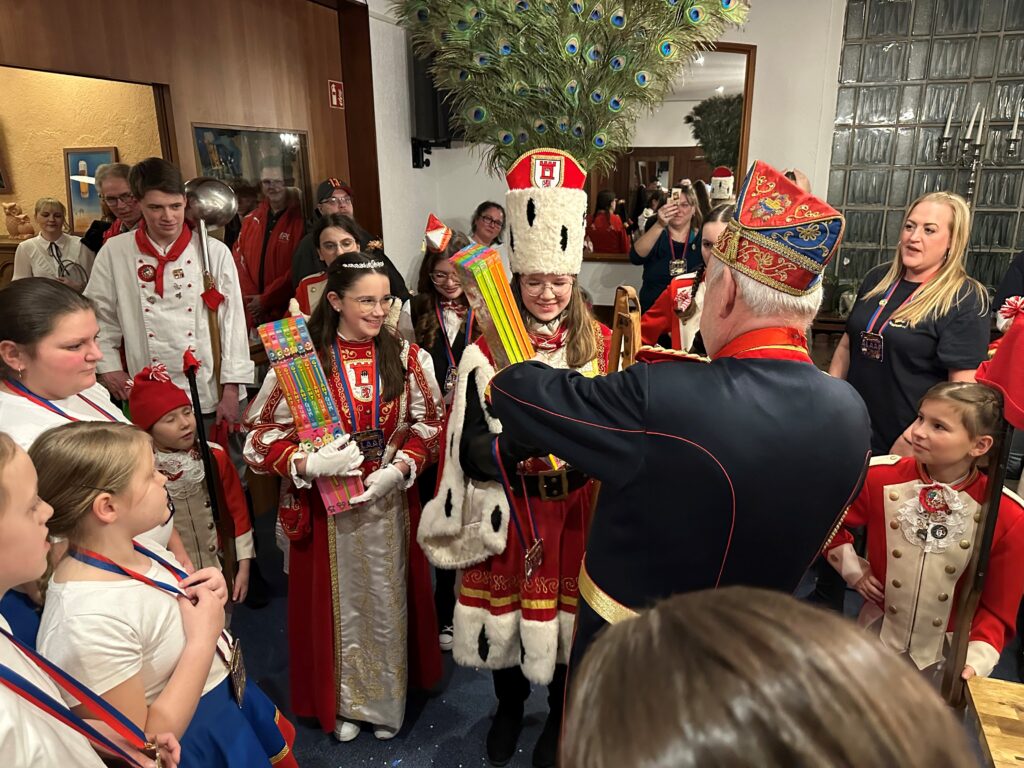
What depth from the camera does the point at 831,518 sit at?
1.19 meters

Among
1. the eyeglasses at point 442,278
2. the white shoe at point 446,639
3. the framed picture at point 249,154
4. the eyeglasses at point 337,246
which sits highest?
the framed picture at point 249,154

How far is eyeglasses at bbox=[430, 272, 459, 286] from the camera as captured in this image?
291 cm

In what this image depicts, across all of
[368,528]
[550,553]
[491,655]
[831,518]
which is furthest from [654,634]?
[368,528]

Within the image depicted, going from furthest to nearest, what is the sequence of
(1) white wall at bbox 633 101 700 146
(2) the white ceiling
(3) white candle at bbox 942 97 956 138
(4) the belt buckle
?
(1) white wall at bbox 633 101 700 146 < (2) the white ceiling < (3) white candle at bbox 942 97 956 138 < (4) the belt buckle

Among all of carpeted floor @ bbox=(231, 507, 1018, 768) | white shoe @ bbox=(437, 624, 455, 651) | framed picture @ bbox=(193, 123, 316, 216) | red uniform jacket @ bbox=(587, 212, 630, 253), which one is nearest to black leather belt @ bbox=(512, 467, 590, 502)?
carpeted floor @ bbox=(231, 507, 1018, 768)

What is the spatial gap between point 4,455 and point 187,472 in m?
1.38

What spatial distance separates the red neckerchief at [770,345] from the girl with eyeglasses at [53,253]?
2812 millimetres

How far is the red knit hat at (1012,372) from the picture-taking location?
1.81 meters

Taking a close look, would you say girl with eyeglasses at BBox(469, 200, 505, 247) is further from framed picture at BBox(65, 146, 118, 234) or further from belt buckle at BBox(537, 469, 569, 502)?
belt buckle at BBox(537, 469, 569, 502)

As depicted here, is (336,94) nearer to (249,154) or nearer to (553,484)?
(249,154)

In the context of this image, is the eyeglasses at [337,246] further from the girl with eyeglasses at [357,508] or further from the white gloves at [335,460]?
the white gloves at [335,460]

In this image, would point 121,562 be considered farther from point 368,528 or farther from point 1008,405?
point 1008,405

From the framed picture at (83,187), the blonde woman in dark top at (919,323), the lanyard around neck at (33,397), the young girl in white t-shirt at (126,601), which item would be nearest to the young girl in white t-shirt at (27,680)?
the young girl in white t-shirt at (126,601)

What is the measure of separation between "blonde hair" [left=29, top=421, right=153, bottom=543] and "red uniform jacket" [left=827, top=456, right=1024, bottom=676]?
1873 mm
